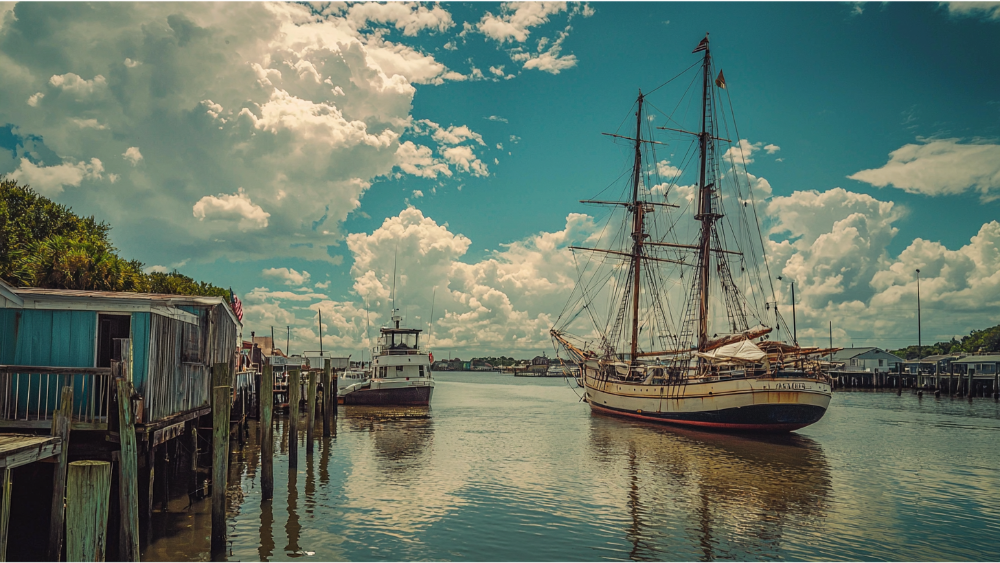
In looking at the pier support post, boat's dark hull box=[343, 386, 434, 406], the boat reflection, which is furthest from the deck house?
boat's dark hull box=[343, 386, 434, 406]

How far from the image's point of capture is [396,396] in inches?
1961

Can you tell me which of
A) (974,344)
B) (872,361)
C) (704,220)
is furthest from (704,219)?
(974,344)

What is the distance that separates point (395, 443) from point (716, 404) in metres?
19.3

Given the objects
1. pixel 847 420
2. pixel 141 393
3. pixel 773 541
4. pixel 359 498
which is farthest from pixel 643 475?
pixel 847 420

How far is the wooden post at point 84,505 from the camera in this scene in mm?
7906

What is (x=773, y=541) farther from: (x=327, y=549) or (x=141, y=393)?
(x=141, y=393)

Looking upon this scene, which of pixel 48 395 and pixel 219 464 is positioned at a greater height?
pixel 48 395

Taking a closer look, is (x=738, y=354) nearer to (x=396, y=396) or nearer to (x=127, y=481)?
(x=396, y=396)

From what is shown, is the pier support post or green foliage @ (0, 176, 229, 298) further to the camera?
green foliage @ (0, 176, 229, 298)

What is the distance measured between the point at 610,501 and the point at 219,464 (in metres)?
11.6

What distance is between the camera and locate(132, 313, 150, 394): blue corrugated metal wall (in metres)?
13.2

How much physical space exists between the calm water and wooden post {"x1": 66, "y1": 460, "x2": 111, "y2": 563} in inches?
212

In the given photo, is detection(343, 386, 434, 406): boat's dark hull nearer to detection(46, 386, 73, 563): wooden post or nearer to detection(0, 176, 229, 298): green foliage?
detection(0, 176, 229, 298): green foliage

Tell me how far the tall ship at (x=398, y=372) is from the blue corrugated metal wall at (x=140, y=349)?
115 feet
